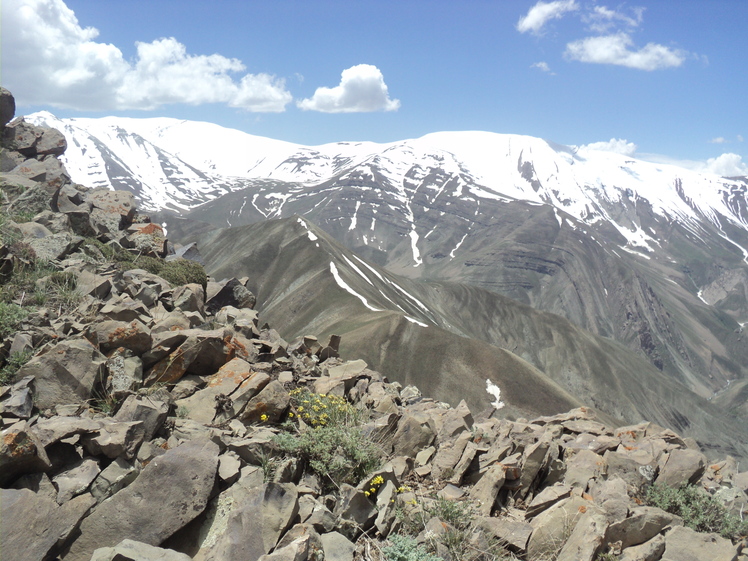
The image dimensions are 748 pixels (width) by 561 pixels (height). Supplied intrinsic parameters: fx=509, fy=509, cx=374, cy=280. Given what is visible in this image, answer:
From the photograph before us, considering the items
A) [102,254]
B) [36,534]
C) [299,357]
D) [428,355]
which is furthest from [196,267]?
[428,355]

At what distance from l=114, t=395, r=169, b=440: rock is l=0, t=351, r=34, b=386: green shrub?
2.33 metres

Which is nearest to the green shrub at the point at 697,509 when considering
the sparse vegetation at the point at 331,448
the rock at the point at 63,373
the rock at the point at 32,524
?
the sparse vegetation at the point at 331,448

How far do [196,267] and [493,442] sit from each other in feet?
61.1

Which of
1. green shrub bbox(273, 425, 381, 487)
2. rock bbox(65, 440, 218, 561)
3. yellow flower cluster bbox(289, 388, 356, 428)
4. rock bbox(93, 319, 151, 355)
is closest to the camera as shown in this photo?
rock bbox(65, 440, 218, 561)

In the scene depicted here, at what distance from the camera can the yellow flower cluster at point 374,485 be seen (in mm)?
9355

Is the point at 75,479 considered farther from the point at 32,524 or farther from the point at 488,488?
the point at 488,488

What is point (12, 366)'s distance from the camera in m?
9.99

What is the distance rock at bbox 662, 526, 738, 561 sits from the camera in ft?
31.9

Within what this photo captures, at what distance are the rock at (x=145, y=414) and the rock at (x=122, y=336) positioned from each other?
8.55ft

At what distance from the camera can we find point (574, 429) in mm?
18125

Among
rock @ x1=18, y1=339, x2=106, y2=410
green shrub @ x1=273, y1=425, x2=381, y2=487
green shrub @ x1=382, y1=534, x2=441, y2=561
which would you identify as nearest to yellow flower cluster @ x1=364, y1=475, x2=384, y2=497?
green shrub @ x1=273, y1=425, x2=381, y2=487

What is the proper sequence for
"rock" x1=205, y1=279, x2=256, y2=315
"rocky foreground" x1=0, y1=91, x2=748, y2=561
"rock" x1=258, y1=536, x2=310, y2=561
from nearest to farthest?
"rock" x1=258, y1=536, x2=310, y2=561 → "rocky foreground" x1=0, y1=91, x2=748, y2=561 → "rock" x1=205, y1=279, x2=256, y2=315

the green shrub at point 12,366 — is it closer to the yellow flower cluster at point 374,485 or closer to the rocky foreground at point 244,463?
the rocky foreground at point 244,463

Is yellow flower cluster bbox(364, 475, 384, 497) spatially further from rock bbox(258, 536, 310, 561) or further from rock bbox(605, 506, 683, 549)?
rock bbox(605, 506, 683, 549)
